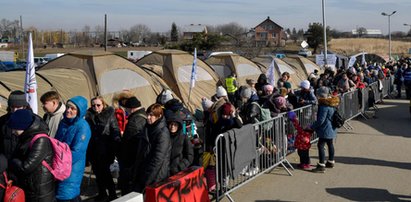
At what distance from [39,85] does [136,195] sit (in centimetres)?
632

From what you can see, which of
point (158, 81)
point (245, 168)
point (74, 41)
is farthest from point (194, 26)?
point (245, 168)

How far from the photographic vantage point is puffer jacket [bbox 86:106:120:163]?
6.43 m

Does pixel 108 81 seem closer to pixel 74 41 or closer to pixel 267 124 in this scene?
pixel 267 124

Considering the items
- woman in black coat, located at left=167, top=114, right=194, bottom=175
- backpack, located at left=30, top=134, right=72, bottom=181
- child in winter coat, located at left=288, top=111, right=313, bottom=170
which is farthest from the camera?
child in winter coat, located at left=288, top=111, right=313, bottom=170

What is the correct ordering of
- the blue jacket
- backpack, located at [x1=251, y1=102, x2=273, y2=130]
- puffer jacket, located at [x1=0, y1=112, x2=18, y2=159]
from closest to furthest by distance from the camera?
the blue jacket → puffer jacket, located at [x1=0, y1=112, x2=18, y2=159] → backpack, located at [x1=251, y1=102, x2=273, y2=130]

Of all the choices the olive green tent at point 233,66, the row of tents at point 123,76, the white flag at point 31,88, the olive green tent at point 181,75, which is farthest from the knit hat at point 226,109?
the olive green tent at point 233,66

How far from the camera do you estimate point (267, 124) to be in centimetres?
782

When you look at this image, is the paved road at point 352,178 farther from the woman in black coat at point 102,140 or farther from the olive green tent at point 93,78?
the olive green tent at point 93,78

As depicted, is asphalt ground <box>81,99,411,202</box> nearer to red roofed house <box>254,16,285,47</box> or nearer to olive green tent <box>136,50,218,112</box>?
olive green tent <box>136,50,218,112</box>

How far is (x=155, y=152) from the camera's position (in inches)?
206

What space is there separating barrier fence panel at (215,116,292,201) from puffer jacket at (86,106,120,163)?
1.51m

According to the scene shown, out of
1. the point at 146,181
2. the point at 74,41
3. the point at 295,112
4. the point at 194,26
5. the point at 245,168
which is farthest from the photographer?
the point at 74,41

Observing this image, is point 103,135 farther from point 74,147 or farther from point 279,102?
point 279,102

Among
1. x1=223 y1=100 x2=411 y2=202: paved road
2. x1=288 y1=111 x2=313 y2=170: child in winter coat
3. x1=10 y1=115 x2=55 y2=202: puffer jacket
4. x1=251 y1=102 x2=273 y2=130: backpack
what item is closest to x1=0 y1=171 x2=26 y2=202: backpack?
x1=10 y1=115 x2=55 y2=202: puffer jacket
